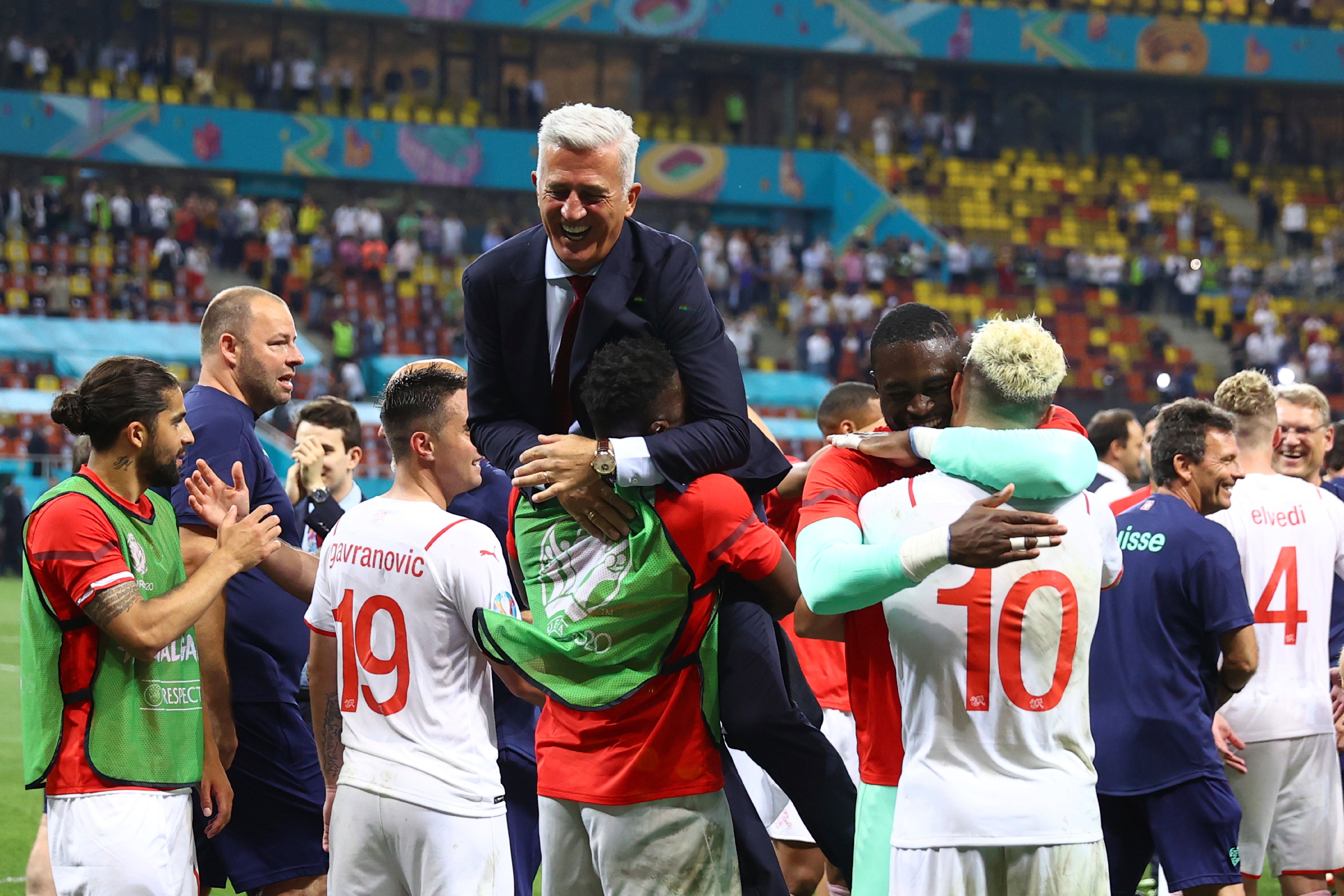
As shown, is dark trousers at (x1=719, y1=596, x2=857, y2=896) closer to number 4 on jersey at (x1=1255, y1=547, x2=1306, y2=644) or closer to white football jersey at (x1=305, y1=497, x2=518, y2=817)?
white football jersey at (x1=305, y1=497, x2=518, y2=817)

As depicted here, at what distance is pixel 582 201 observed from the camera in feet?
10.7

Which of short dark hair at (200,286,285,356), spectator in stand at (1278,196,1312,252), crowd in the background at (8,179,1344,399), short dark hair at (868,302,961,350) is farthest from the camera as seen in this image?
spectator in stand at (1278,196,1312,252)

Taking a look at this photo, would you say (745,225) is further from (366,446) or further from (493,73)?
(366,446)

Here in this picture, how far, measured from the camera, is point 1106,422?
7.73m

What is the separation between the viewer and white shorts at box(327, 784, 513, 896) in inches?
148

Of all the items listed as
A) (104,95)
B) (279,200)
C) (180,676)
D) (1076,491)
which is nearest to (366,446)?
(279,200)

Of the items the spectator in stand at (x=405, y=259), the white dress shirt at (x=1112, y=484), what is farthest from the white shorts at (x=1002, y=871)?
the spectator in stand at (x=405, y=259)

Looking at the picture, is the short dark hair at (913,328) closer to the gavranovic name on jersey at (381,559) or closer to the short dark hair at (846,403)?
the gavranovic name on jersey at (381,559)

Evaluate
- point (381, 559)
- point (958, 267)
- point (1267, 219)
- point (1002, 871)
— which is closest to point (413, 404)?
point (381, 559)

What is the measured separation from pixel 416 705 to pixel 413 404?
2.76 ft

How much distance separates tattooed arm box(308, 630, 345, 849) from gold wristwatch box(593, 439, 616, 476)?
140cm

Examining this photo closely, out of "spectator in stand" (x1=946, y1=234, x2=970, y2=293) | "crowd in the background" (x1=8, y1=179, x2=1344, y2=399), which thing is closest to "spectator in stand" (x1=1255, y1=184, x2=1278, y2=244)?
"crowd in the background" (x1=8, y1=179, x2=1344, y2=399)

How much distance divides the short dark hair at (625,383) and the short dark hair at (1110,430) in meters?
4.98

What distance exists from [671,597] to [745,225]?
30109mm
